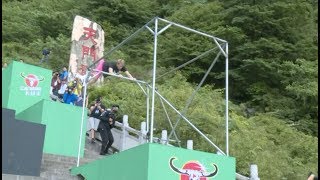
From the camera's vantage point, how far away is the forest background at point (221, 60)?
16.0 meters

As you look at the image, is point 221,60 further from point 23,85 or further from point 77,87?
point 23,85

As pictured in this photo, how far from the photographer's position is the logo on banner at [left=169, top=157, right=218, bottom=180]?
7.46 meters

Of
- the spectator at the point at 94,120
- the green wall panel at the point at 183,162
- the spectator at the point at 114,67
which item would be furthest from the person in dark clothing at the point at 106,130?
the green wall panel at the point at 183,162

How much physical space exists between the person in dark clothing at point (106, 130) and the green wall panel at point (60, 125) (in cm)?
67

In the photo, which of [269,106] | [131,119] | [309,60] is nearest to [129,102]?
[131,119]

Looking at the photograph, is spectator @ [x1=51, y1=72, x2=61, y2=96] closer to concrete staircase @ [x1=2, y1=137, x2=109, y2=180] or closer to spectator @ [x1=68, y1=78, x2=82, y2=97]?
spectator @ [x1=68, y1=78, x2=82, y2=97]

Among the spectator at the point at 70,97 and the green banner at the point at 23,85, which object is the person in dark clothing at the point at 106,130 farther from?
the green banner at the point at 23,85

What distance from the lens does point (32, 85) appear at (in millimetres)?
13336

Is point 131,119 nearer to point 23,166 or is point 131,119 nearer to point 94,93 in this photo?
point 94,93

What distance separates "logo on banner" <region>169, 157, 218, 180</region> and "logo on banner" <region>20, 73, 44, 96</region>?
272 inches

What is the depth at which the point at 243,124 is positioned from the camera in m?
17.2

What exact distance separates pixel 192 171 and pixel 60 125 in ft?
15.0

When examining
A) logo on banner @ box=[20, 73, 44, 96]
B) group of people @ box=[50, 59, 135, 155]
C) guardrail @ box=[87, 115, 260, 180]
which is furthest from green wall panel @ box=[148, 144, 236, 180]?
logo on banner @ box=[20, 73, 44, 96]

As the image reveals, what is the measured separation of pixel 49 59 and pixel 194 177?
1879cm
